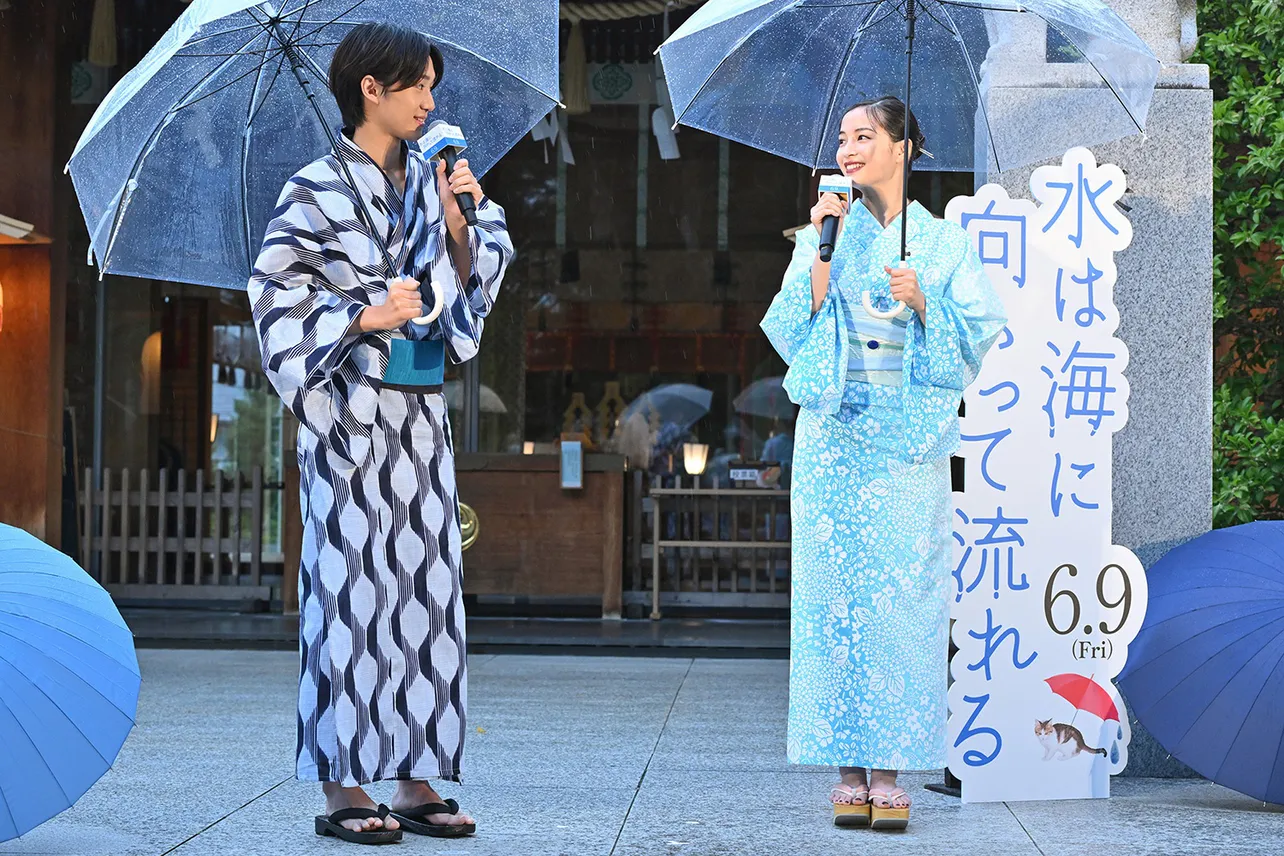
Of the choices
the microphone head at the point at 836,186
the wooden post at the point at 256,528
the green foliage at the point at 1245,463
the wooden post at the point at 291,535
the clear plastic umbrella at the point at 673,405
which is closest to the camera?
the microphone head at the point at 836,186

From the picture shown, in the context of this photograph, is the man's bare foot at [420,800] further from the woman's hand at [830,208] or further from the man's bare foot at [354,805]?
the woman's hand at [830,208]

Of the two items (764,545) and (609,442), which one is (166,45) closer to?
(764,545)

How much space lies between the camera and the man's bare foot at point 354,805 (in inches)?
133

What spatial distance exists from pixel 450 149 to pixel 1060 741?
7.63 feet

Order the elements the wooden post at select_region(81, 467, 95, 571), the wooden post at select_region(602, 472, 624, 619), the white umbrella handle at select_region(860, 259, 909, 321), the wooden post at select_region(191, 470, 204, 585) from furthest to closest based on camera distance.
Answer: the wooden post at select_region(81, 467, 95, 571)
the wooden post at select_region(191, 470, 204, 585)
the wooden post at select_region(602, 472, 624, 619)
the white umbrella handle at select_region(860, 259, 909, 321)

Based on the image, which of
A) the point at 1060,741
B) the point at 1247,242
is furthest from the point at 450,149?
the point at 1247,242

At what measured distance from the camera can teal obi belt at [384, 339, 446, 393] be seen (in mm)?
3430

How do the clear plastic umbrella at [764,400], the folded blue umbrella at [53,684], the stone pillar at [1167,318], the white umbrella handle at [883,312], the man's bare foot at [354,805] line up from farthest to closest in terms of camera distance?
1. the clear plastic umbrella at [764,400]
2. the stone pillar at [1167,318]
3. the white umbrella handle at [883,312]
4. the man's bare foot at [354,805]
5. the folded blue umbrella at [53,684]

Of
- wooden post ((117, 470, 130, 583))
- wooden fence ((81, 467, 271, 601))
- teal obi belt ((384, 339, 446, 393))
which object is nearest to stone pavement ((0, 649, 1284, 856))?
teal obi belt ((384, 339, 446, 393))

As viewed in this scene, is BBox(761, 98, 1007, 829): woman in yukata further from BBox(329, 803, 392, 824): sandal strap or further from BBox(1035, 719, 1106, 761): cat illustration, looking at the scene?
BBox(329, 803, 392, 824): sandal strap

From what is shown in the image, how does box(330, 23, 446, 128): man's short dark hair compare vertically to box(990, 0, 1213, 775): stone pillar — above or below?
above

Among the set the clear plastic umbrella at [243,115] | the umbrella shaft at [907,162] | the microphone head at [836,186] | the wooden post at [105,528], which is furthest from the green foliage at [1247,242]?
the wooden post at [105,528]

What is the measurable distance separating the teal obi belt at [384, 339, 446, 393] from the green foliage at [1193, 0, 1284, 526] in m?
2.98

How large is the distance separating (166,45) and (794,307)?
66.0 inches
